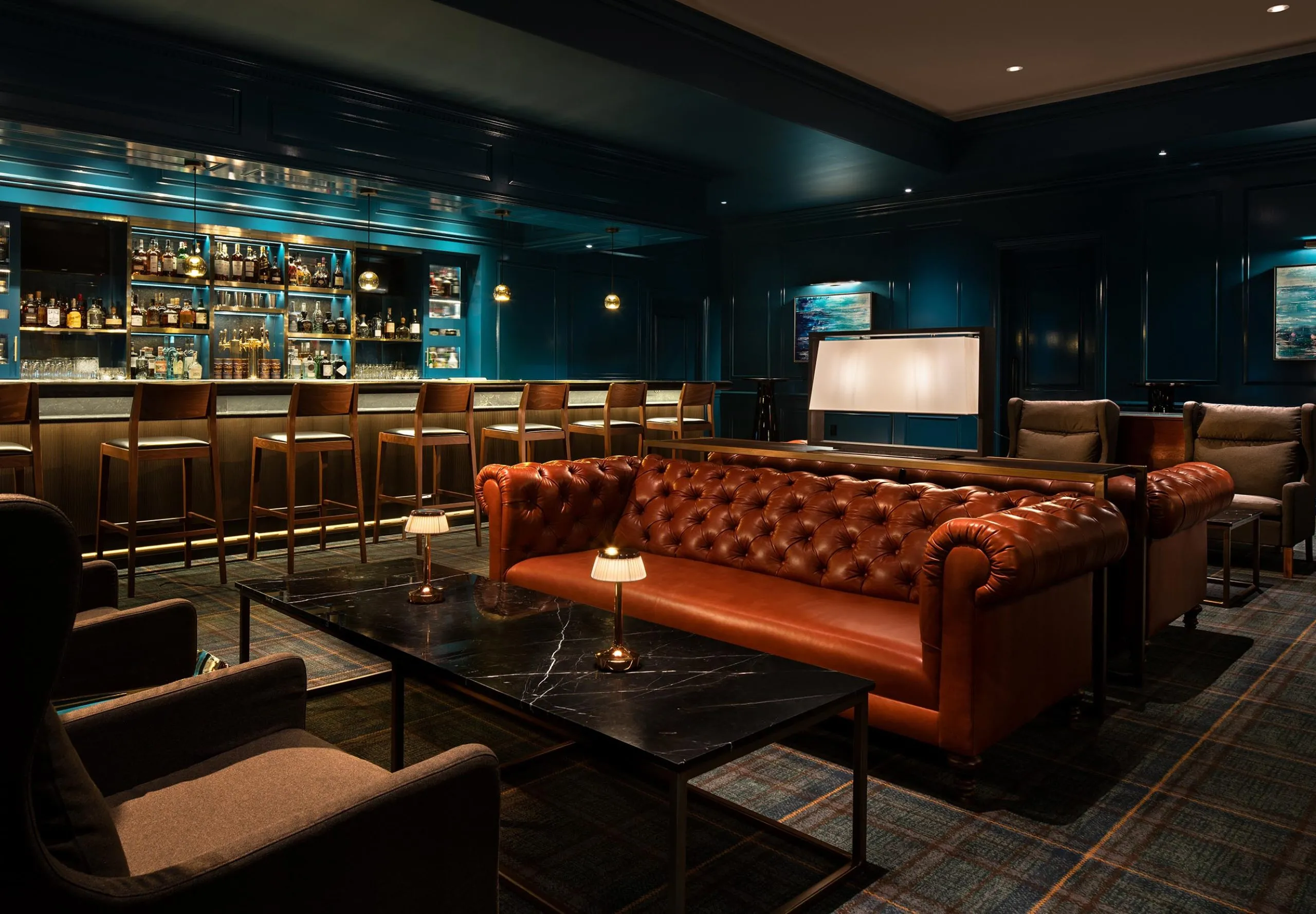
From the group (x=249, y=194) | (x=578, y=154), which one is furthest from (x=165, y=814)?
(x=249, y=194)

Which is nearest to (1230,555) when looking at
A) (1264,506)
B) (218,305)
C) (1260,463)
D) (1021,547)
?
(1264,506)

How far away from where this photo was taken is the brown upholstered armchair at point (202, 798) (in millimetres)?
865

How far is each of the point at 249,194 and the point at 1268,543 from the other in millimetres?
8451

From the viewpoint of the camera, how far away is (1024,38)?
5.81 m

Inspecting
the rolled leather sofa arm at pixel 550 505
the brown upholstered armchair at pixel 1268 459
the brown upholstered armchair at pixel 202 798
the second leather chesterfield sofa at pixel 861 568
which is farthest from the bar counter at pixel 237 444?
the brown upholstered armchair at pixel 1268 459

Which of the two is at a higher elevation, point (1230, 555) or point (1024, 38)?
point (1024, 38)

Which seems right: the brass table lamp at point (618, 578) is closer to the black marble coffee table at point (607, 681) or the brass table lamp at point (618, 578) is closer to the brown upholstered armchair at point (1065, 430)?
the black marble coffee table at point (607, 681)

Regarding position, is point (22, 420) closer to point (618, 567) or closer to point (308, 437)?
point (308, 437)

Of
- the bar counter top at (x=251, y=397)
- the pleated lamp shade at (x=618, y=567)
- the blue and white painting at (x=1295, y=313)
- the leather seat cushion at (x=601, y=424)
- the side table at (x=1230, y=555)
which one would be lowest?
the side table at (x=1230, y=555)

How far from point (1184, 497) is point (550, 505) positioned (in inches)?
93.9

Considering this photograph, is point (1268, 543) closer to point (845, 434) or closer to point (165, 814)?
point (845, 434)

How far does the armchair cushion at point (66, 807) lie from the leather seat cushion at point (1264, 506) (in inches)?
216

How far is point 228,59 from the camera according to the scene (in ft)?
17.3

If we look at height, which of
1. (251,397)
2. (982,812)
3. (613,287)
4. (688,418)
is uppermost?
(613,287)
